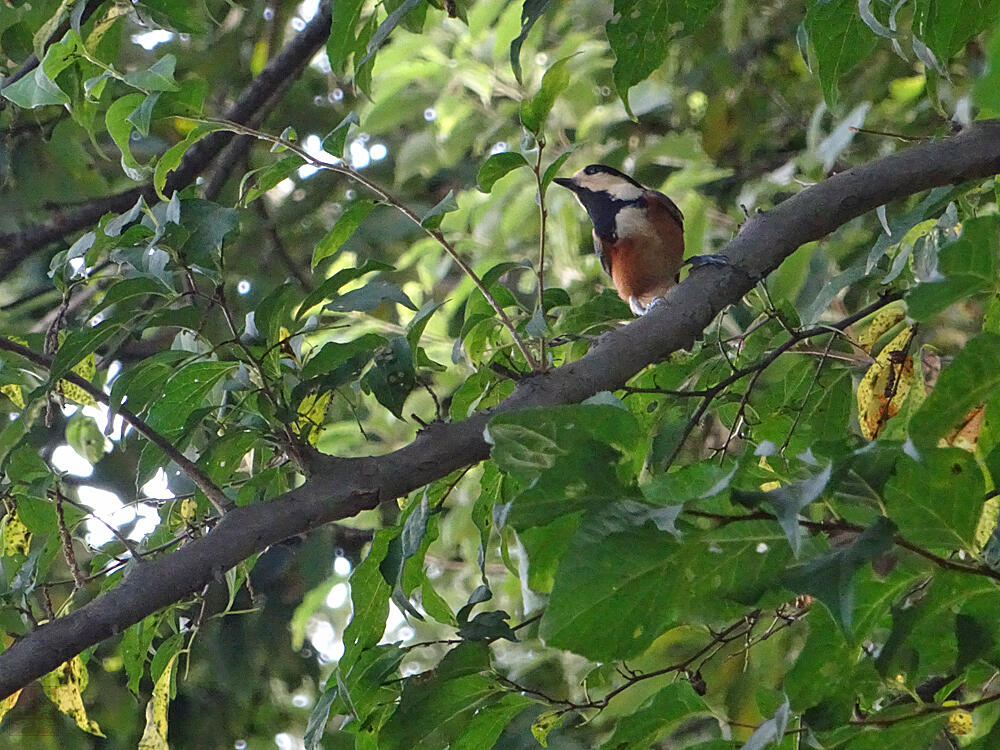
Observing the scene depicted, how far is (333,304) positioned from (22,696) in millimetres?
1786

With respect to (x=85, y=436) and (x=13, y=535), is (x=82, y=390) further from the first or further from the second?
(x=85, y=436)

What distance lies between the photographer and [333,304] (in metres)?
1.32

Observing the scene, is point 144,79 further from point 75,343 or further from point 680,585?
point 680,585

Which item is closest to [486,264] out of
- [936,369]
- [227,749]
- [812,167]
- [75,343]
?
[812,167]

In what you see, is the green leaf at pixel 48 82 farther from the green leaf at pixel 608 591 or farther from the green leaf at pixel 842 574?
the green leaf at pixel 842 574

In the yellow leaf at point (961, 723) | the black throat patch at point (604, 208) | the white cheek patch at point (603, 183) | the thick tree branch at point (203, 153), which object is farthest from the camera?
the white cheek patch at point (603, 183)

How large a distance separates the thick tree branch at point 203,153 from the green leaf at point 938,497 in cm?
197

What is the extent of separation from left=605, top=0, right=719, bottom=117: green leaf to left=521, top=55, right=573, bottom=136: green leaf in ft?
0.85

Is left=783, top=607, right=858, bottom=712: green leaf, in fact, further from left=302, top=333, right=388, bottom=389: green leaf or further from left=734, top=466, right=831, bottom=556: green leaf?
left=302, top=333, right=388, bottom=389: green leaf

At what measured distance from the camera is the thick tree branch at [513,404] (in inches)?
40.9

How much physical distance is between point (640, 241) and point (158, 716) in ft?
5.27

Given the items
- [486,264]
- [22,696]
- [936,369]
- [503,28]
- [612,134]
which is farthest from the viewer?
[612,134]

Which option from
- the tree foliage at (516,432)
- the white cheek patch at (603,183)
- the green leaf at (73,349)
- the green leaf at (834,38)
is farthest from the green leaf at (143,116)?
the white cheek patch at (603,183)

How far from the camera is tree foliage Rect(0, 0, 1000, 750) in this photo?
858mm
